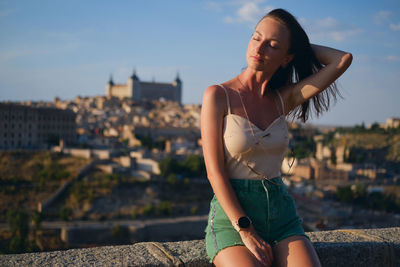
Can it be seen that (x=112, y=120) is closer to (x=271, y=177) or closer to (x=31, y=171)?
(x=31, y=171)

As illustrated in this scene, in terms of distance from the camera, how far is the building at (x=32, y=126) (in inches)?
1373

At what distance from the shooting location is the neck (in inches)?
79.7

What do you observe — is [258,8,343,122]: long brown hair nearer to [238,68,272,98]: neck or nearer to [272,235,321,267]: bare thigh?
[238,68,272,98]: neck

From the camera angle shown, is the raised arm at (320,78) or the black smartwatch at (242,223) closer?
the black smartwatch at (242,223)

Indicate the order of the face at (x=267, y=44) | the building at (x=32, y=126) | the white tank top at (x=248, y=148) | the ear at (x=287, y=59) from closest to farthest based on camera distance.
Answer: the white tank top at (x=248, y=148), the face at (x=267, y=44), the ear at (x=287, y=59), the building at (x=32, y=126)

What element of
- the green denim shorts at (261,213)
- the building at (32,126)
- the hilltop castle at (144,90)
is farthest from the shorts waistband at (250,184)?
the hilltop castle at (144,90)

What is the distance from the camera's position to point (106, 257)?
182cm

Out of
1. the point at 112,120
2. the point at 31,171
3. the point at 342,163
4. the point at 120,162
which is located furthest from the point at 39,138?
the point at 342,163

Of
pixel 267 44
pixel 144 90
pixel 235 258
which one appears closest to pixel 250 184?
pixel 235 258

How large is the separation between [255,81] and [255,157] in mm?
388

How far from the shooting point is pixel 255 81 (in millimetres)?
2051

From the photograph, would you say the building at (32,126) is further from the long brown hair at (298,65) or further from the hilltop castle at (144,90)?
the hilltop castle at (144,90)

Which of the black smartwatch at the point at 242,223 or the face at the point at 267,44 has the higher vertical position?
the face at the point at 267,44

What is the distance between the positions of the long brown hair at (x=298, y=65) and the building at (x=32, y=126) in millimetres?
33295
